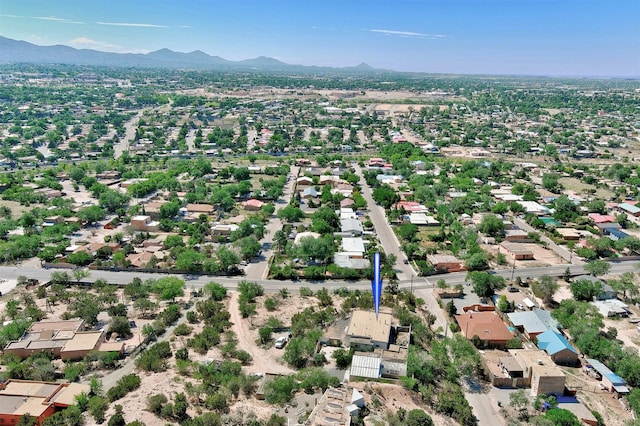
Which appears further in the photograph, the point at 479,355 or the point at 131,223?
the point at 131,223

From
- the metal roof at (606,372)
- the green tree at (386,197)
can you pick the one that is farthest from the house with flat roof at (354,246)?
the metal roof at (606,372)

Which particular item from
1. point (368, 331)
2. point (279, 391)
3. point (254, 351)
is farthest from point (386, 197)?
point (279, 391)

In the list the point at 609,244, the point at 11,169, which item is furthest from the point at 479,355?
the point at 11,169

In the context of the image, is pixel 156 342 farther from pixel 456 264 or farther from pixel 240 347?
pixel 456 264

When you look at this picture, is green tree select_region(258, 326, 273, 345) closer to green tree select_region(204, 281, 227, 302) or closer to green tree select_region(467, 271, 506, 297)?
green tree select_region(204, 281, 227, 302)

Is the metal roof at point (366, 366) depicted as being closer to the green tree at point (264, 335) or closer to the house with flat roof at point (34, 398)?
the green tree at point (264, 335)

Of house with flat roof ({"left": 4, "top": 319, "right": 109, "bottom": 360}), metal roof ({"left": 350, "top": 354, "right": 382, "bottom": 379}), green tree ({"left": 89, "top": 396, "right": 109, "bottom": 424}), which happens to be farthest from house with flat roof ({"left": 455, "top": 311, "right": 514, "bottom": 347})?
house with flat roof ({"left": 4, "top": 319, "right": 109, "bottom": 360})
